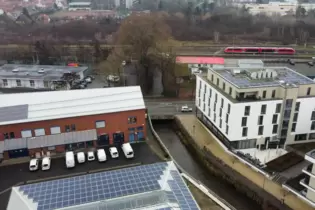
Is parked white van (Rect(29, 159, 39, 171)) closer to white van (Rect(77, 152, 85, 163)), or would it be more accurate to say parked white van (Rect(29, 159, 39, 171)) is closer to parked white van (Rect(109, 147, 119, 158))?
white van (Rect(77, 152, 85, 163))

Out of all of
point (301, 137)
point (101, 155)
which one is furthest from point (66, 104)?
point (301, 137)

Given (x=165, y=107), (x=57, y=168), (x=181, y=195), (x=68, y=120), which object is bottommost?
(x=57, y=168)

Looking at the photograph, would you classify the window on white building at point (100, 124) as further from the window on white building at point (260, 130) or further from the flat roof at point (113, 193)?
the window on white building at point (260, 130)

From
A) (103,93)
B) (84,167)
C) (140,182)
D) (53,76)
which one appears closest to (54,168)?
(84,167)

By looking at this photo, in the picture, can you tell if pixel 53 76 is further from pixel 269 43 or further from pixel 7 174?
pixel 269 43

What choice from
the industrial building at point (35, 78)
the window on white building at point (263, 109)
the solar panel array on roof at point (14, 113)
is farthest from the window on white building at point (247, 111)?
the industrial building at point (35, 78)

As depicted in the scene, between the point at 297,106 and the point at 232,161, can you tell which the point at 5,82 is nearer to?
the point at 232,161
